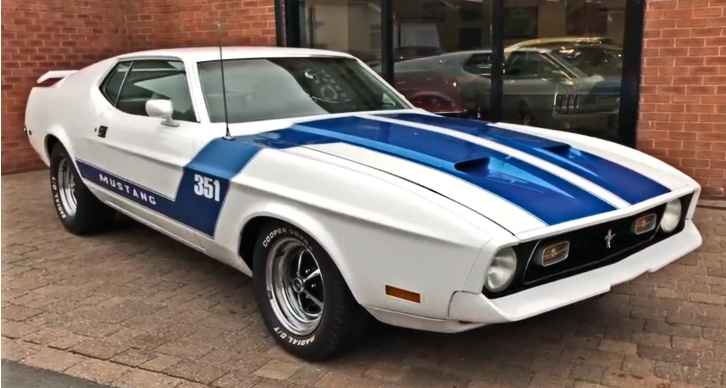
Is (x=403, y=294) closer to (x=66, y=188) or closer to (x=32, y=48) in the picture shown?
(x=66, y=188)

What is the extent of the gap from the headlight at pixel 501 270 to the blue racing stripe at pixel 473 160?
200 millimetres

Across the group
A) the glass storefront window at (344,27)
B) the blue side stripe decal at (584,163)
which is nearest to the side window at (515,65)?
the glass storefront window at (344,27)

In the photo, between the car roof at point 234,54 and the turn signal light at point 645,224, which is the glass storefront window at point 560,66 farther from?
the turn signal light at point 645,224

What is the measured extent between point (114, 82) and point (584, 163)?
11.2 feet

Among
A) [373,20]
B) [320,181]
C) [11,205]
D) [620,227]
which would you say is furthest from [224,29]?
[620,227]

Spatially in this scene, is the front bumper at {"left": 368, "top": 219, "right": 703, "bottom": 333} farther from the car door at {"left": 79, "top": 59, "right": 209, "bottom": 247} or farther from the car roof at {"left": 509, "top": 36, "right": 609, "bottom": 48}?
the car roof at {"left": 509, "top": 36, "right": 609, "bottom": 48}

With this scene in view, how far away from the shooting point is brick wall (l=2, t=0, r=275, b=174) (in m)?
8.34

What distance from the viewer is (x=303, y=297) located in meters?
3.51

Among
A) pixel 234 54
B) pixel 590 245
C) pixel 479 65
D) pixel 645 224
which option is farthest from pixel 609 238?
pixel 479 65

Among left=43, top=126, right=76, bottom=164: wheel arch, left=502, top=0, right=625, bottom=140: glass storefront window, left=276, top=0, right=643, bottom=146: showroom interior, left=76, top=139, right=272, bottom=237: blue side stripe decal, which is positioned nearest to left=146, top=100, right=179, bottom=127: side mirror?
left=76, top=139, right=272, bottom=237: blue side stripe decal

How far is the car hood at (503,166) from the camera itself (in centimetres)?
284

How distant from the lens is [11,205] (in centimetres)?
688

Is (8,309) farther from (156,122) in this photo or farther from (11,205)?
(11,205)

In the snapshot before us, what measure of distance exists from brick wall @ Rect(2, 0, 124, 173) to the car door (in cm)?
390
